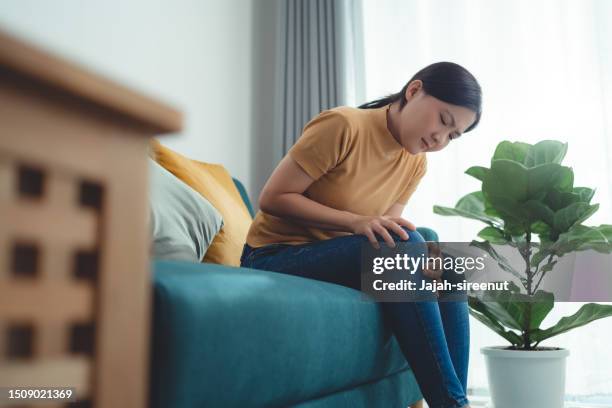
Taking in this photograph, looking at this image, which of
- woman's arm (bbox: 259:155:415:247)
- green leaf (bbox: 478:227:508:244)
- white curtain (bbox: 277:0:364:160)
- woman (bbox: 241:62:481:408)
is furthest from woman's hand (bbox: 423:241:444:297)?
white curtain (bbox: 277:0:364:160)

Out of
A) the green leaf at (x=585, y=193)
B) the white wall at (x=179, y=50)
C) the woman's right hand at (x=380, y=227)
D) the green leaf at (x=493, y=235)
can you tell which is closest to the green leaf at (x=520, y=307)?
the green leaf at (x=493, y=235)

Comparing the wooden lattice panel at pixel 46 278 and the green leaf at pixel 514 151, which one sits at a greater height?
the green leaf at pixel 514 151

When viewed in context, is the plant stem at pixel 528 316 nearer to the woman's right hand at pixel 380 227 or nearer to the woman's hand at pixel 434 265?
the woman's hand at pixel 434 265

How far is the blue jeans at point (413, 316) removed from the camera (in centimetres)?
113

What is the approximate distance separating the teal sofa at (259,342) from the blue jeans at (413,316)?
76mm

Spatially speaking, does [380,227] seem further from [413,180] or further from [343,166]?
[413,180]

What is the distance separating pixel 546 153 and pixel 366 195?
738mm

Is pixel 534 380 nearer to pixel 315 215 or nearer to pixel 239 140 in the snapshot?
pixel 315 215

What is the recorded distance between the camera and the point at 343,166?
4.57 feet

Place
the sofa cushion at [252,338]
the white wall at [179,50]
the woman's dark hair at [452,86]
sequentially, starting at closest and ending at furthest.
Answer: the sofa cushion at [252,338] → the woman's dark hair at [452,86] → the white wall at [179,50]

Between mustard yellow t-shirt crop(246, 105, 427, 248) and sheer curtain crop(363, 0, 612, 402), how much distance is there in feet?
3.42

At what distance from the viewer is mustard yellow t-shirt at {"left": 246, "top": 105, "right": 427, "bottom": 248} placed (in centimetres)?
133

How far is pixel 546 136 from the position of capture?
2408 millimetres

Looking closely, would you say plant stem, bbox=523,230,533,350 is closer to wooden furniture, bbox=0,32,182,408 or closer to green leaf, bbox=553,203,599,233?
green leaf, bbox=553,203,599,233
